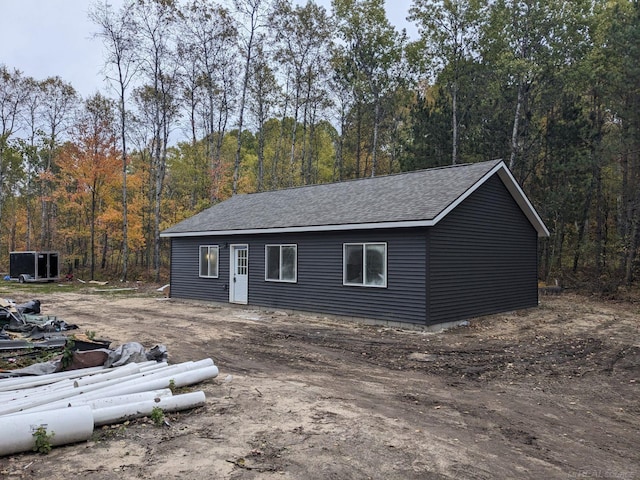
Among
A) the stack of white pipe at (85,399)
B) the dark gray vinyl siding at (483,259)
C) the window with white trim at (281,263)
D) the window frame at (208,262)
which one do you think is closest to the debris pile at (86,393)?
the stack of white pipe at (85,399)

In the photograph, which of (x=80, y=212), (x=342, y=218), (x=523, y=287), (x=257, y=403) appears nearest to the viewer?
(x=257, y=403)

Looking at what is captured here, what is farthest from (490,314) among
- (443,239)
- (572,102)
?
(572,102)

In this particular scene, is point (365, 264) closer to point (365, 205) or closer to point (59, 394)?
point (365, 205)

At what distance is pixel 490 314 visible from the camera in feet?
42.3

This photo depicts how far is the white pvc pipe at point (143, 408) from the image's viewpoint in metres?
4.35

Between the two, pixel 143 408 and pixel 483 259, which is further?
pixel 483 259

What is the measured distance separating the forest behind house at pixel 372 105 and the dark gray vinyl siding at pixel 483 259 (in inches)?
225

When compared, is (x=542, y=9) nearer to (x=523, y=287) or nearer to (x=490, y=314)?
(x=523, y=287)

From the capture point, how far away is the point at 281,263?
13.9m

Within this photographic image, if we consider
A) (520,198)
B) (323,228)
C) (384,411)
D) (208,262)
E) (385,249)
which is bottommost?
(384,411)

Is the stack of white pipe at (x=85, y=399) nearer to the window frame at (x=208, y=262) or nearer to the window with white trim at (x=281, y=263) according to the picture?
the window with white trim at (x=281, y=263)

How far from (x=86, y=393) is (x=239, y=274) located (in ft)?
34.0

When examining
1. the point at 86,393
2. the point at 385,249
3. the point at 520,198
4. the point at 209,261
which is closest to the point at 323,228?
the point at 385,249

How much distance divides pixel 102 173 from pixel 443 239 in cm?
→ 2142
